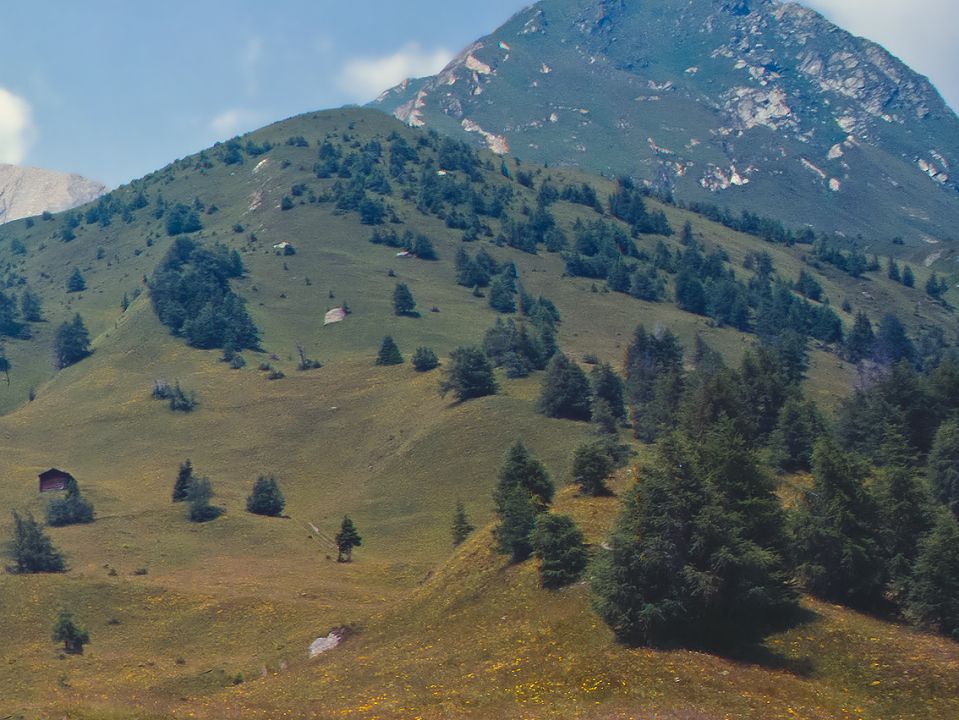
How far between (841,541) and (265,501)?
277ft

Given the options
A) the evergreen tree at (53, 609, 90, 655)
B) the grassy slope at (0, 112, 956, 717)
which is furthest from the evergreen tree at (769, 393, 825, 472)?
the evergreen tree at (53, 609, 90, 655)

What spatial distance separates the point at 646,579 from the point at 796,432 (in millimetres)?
47853

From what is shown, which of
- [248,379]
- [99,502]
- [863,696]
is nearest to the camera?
[863,696]

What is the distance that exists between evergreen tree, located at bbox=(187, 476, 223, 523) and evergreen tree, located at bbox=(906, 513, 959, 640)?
86277 millimetres

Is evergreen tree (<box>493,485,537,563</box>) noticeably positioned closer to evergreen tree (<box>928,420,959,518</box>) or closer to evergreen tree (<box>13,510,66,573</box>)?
evergreen tree (<box>928,420,959,518</box>)

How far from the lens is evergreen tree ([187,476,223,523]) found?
11656 cm

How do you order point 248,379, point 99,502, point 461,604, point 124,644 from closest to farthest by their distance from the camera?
point 461,604 → point 124,644 → point 99,502 → point 248,379

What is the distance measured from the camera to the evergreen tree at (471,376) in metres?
151

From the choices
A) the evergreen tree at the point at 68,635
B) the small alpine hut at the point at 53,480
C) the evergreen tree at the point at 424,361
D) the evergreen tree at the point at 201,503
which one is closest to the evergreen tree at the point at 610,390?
the evergreen tree at the point at 424,361

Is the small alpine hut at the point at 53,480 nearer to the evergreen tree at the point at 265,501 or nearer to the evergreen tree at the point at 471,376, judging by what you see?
the evergreen tree at the point at 265,501

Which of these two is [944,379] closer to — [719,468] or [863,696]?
[719,468]

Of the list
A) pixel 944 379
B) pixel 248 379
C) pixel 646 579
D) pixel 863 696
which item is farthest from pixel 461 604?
pixel 248 379

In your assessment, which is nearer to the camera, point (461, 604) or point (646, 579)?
point (646, 579)

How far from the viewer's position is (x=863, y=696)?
148ft
